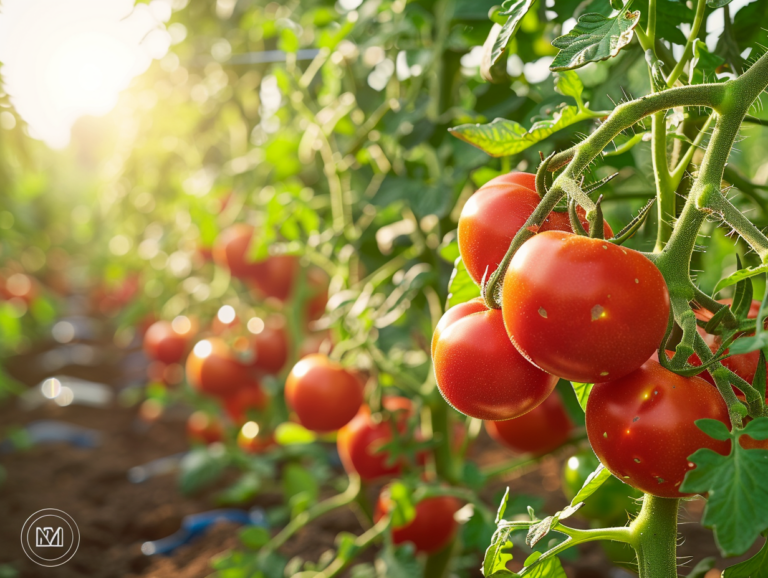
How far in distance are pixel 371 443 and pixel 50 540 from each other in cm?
103

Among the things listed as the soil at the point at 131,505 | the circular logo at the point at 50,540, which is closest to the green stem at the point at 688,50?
the soil at the point at 131,505

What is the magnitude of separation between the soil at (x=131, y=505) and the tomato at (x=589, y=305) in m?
0.72

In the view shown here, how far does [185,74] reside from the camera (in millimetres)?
2314

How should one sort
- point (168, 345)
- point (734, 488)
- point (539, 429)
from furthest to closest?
1. point (168, 345)
2. point (539, 429)
3. point (734, 488)

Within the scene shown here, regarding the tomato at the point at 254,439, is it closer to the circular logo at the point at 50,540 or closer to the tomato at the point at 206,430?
the tomato at the point at 206,430

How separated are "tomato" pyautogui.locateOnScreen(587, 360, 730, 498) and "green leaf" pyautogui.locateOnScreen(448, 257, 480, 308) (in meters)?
0.17

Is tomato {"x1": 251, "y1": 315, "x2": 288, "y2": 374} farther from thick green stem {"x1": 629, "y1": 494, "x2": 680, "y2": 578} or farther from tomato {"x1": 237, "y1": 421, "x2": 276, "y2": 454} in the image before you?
thick green stem {"x1": 629, "y1": 494, "x2": 680, "y2": 578}

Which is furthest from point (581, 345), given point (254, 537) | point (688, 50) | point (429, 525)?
point (254, 537)

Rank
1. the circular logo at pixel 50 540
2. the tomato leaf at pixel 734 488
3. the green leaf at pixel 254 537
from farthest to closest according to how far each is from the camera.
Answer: the circular logo at pixel 50 540 < the green leaf at pixel 254 537 < the tomato leaf at pixel 734 488

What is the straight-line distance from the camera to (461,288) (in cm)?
55

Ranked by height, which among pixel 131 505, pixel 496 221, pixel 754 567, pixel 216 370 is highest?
pixel 496 221

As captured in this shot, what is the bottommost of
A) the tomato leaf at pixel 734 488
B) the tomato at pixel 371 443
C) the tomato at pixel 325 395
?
the tomato at pixel 371 443

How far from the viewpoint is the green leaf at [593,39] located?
0.40 m

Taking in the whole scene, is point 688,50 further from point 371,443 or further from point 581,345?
point 371,443
